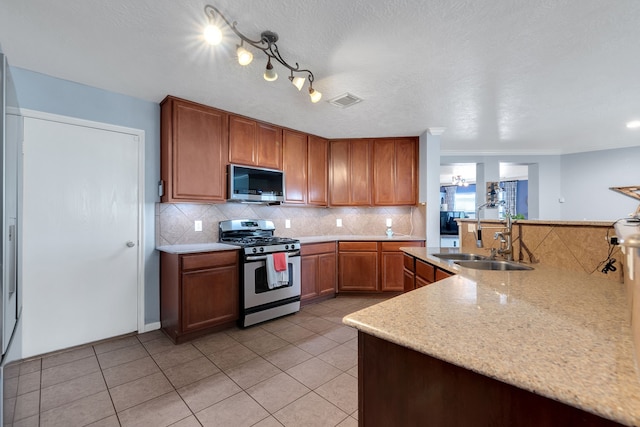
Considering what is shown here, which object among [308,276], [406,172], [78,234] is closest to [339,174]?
[406,172]

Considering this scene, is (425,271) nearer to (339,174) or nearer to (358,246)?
(358,246)

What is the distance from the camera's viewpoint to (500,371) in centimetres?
57

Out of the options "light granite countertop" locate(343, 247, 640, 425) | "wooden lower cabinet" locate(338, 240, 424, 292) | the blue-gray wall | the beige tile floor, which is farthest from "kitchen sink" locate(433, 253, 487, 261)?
the blue-gray wall

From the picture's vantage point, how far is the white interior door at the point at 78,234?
218 centimetres

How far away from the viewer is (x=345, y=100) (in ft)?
8.82

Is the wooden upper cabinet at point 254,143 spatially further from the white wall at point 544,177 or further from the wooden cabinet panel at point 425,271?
the white wall at point 544,177

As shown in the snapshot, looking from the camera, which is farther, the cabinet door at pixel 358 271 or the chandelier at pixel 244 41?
the cabinet door at pixel 358 271

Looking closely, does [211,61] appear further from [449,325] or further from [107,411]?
[107,411]

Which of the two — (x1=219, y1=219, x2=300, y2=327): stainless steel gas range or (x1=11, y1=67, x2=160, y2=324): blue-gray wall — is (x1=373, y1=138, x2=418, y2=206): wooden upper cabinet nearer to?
(x1=219, y1=219, x2=300, y2=327): stainless steel gas range

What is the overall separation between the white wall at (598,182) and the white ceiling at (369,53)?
1.91 metres

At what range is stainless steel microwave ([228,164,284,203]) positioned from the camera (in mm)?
2980

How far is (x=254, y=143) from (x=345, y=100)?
1193mm

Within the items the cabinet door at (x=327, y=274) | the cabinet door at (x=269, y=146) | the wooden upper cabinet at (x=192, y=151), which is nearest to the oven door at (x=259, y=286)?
the cabinet door at (x=327, y=274)

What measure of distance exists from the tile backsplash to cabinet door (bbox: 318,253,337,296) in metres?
0.56
